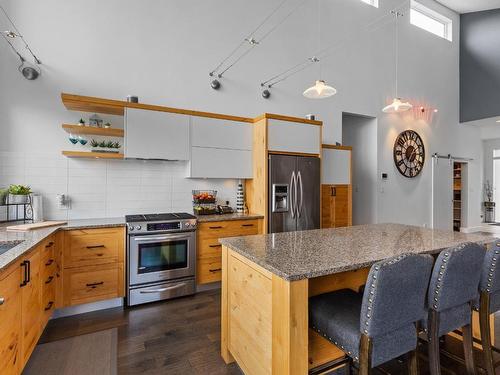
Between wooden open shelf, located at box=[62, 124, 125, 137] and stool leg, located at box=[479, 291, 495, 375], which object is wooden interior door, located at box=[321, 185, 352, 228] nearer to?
stool leg, located at box=[479, 291, 495, 375]

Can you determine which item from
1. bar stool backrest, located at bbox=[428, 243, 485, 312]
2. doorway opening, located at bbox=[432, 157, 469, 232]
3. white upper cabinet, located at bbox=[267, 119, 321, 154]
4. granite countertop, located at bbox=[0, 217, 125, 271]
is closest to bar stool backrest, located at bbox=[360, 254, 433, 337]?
bar stool backrest, located at bbox=[428, 243, 485, 312]

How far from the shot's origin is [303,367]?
1.42 m

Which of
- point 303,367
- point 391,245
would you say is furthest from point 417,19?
point 303,367

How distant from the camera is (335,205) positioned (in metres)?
4.74

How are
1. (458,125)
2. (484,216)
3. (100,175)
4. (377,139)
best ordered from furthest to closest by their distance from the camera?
(484,216)
(458,125)
(377,139)
(100,175)

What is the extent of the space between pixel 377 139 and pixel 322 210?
2.47m

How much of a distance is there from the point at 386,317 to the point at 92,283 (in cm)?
275

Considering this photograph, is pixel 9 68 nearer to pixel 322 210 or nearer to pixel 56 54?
pixel 56 54

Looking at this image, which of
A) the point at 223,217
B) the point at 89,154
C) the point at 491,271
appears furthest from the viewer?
the point at 223,217

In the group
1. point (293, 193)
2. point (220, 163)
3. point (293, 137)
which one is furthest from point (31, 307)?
point (293, 137)

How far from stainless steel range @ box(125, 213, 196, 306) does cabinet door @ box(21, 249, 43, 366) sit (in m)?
0.93

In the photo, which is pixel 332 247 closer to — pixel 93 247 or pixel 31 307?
pixel 31 307

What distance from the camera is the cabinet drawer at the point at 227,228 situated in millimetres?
3496

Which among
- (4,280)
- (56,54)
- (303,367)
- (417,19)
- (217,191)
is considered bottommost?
(303,367)
